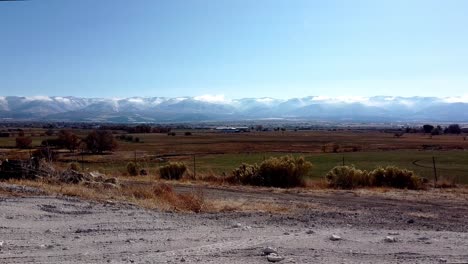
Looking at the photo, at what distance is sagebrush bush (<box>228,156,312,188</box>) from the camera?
99.1ft

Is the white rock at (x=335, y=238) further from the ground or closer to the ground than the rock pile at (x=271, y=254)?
closer to the ground

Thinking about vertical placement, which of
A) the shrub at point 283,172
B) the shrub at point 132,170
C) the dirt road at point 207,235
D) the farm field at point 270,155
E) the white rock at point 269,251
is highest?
the white rock at point 269,251

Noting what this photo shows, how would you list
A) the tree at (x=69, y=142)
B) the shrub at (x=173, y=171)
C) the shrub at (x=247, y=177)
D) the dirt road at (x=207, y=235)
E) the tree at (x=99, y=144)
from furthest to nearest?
the tree at (x=69, y=142) < the tree at (x=99, y=144) < the shrub at (x=173, y=171) < the shrub at (x=247, y=177) < the dirt road at (x=207, y=235)

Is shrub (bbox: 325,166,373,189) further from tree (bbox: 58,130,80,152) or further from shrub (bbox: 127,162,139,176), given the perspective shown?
tree (bbox: 58,130,80,152)

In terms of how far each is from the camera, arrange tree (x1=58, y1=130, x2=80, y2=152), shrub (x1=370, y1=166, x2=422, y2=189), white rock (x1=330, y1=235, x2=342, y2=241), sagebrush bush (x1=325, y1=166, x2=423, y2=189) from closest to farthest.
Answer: white rock (x1=330, y1=235, x2=342, y2=241)
sagebrush bush (x1=325, y1=166, x2=423, y2=189)
shrub (x1=370, y1=166, x2=422, y2=189)
tree (x1=58, y1=130, x2=80, y2=152)

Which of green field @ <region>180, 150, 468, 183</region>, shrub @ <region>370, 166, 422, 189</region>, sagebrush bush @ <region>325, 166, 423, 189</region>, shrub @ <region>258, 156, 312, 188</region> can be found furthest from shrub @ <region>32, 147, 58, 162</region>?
shrub @ <region>370, 166, 422, 189</region>

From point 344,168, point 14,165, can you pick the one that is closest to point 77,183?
point 14,165

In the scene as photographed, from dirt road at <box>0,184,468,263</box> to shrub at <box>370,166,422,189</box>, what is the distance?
47.9 feet

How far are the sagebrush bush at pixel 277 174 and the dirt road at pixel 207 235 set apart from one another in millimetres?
14990

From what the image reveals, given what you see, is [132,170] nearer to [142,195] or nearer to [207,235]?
[142,195]

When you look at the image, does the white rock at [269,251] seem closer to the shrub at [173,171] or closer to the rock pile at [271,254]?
the rock pile at [271,254]

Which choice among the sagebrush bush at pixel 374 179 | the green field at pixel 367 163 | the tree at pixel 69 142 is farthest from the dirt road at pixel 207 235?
the tree at pixel 69 142

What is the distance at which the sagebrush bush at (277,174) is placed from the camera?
30219mm

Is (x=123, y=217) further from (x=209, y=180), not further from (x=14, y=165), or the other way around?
(x=209, y=180)
